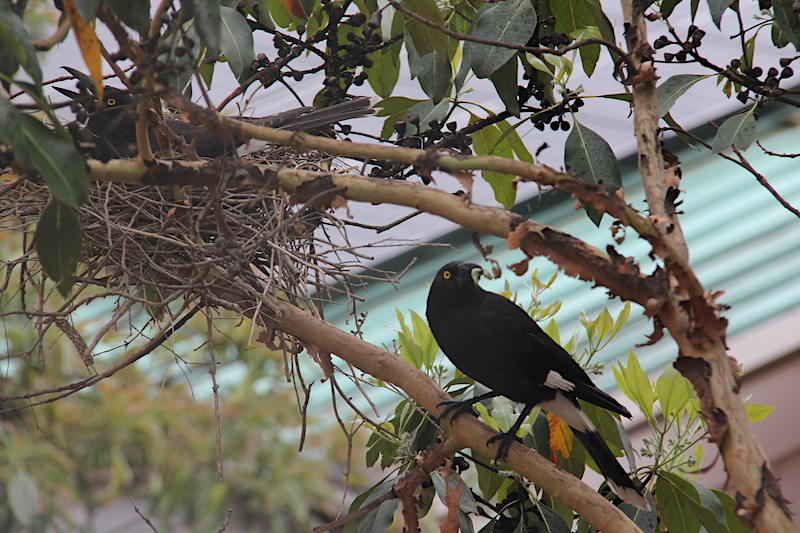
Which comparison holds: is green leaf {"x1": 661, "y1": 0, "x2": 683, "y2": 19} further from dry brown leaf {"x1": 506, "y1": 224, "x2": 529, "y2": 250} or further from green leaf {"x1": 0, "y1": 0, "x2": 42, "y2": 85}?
green leaf {"x1": 0, "y1": 0, "x2": 42, "y2": 85}

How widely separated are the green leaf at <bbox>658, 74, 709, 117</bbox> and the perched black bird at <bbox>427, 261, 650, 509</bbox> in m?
0.49

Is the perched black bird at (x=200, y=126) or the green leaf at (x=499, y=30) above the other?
the perched black bird at (x=200, y=126)

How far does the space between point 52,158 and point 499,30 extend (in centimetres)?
70

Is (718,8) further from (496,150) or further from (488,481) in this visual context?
(488,481)

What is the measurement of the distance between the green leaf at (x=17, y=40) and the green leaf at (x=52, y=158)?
5 centimetres

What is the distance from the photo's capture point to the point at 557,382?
147 cm

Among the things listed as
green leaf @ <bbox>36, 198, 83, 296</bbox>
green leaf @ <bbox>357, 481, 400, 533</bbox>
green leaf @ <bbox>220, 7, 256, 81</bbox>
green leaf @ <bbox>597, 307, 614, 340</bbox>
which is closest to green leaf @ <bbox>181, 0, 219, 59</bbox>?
green leaf @ <bbox>36, 198, 83, 296</bbox>

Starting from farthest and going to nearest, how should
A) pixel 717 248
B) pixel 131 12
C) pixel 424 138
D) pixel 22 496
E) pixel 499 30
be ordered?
pixel 717 248 < pixel 22 496 < pixel 424 138 < pixel 499 30 < pixel 131 12

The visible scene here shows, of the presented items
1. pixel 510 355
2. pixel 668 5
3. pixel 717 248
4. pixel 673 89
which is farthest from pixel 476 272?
pixel 717 248

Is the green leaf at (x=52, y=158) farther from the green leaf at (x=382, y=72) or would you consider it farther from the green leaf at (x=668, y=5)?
the green leaf at (x=668, y=5)

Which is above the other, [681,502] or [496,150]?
[496,150]

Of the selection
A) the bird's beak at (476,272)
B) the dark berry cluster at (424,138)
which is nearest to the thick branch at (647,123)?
the dark berry cluster at (424,138)

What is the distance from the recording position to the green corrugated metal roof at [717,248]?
14.4 ft

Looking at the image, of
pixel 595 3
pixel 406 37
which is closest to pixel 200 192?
pixel 406 37
